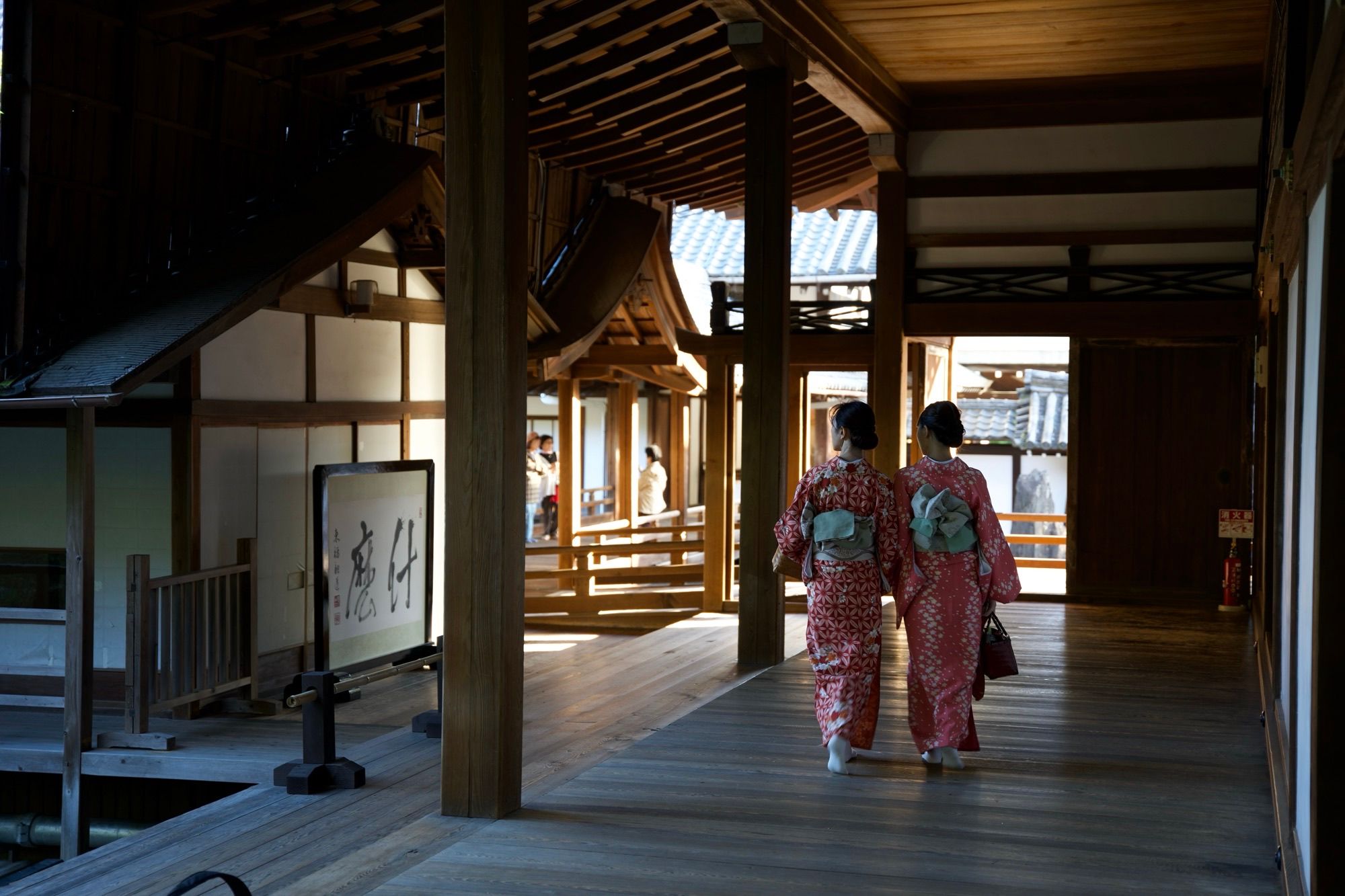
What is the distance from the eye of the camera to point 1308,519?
295cm

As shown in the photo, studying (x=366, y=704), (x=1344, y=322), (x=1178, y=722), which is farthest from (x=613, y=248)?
(x=1344, y=322)

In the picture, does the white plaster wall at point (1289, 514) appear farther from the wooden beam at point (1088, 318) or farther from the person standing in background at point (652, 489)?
the person standing in background at point (652, 489)

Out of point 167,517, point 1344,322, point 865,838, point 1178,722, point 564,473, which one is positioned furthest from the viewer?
point 564,473

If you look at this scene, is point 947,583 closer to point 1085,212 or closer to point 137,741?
point 137,741

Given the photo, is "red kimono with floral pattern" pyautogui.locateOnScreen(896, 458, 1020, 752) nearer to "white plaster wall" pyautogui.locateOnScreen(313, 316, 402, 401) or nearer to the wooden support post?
"white plaster wall" pyautogui.locateOnScreen(313, 316, 402, 401)

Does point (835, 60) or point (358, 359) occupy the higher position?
point (835, 60)

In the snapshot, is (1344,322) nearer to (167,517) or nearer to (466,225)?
(466,225)

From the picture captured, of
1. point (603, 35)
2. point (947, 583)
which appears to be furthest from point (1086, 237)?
point (947, 583)

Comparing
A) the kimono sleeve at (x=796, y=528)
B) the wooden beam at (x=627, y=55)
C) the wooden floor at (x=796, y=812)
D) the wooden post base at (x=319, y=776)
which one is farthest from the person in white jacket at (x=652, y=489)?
the kimono sleeve at (x=796, y=528)

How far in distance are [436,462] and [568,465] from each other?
3.65 m

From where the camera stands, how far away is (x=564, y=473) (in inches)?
508

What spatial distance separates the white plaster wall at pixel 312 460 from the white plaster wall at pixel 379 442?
0.13 meters

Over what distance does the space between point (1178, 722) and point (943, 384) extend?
647cm

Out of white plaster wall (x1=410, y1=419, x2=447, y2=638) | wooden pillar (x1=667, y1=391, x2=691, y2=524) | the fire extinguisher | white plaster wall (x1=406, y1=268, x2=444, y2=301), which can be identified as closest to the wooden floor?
white plaster wall (x1=410, y1=419, x2=447, y2=638)
